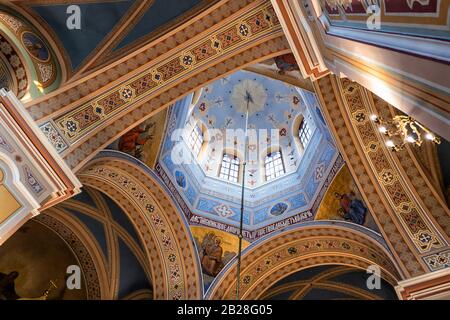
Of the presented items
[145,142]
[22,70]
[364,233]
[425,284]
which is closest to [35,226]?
[145,142]

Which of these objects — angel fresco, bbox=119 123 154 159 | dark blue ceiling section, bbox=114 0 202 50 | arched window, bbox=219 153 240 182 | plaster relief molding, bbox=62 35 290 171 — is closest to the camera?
dark blue ceiling section, bbox=114 0 202 50

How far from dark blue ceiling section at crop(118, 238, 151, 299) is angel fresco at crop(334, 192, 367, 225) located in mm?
6083

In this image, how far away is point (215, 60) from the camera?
1000 cm

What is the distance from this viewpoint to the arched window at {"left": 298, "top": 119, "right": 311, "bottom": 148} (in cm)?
1459

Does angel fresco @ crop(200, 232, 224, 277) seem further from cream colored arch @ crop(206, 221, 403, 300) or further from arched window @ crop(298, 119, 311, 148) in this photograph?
arched window @ crop(298, 119, 311, 148)

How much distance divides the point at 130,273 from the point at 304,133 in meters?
7.00

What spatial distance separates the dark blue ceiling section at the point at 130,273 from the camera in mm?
13594

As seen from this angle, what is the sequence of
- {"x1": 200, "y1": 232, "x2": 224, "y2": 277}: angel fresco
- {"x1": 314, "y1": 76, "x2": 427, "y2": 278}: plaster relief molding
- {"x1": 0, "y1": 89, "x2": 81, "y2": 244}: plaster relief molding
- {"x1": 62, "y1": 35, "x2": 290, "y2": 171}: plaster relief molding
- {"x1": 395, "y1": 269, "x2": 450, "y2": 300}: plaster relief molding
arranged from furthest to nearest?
{"x1": 200, "y1": 232, "x2": 224, "y2": 277}: angel fresco
{"x1": 314, "y1": 76, "x2": 427, "y2": 278}: plaster relief molding
{"x1": 62, "y1": 35, "x2": 290, "y2": 171}: plaster relief molding
{"x1": 395, "y1": 269, "x2": 450, "y2": 300}: plaster relief molding
{"x1": 0, "y1": 89, "x2": 81, "y2": 244}: plaster relief molding

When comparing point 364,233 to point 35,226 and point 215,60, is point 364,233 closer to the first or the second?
point 215,60

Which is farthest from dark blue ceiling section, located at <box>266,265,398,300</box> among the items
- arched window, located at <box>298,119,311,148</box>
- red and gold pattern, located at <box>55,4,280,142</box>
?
red and gold pattern, located at <box>55,4,280,142</box>

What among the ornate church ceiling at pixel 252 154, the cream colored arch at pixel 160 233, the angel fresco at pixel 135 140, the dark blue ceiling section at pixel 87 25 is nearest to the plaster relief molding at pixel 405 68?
the dark blue ceiling section at pixel 87 25

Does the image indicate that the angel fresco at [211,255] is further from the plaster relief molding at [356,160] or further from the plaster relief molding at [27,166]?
the plaster relief molding at [27,166]

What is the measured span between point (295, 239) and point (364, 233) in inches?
82.7

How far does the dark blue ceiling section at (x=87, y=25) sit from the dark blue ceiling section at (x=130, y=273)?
6375 mm
